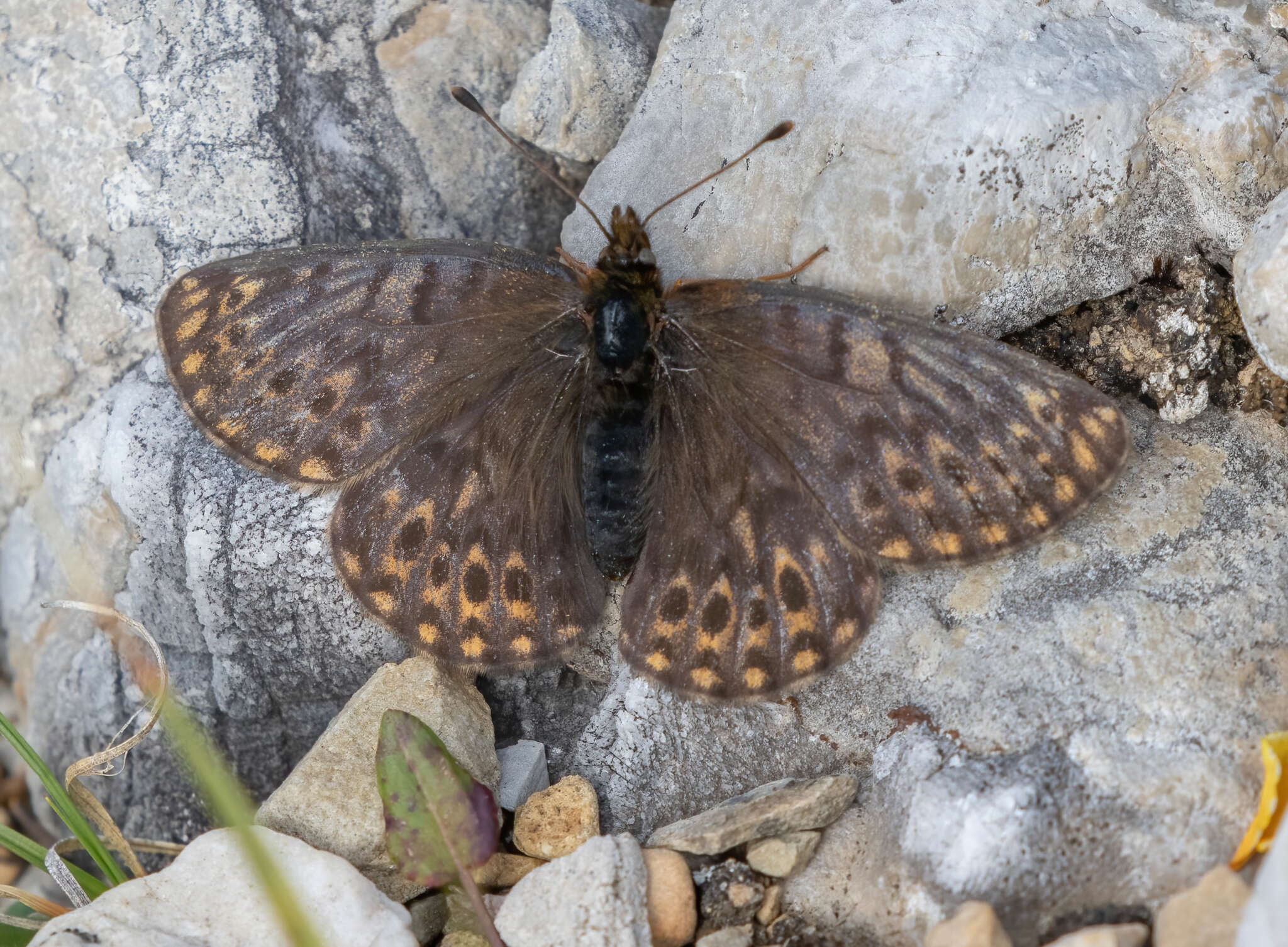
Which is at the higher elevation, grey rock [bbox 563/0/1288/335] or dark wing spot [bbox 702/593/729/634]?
grey rock [bbox 563/0/1288/335]

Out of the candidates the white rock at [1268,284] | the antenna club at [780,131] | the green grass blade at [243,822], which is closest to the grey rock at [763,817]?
the green grass blade at [243,822]

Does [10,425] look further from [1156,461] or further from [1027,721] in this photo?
[1156,461]

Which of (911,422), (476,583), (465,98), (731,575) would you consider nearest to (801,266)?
(911,422)

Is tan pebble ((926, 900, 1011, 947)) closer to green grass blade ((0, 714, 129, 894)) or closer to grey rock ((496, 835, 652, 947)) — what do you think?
grey rock ((496, 835, 652, 947))

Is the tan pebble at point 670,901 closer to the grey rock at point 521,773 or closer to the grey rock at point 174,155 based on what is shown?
the grey rock at point 521,773

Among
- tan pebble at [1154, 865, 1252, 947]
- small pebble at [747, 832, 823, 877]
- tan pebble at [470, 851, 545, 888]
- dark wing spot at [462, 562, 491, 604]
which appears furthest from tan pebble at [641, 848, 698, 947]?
tan pebble at [1154, 865, 1252, 947]
